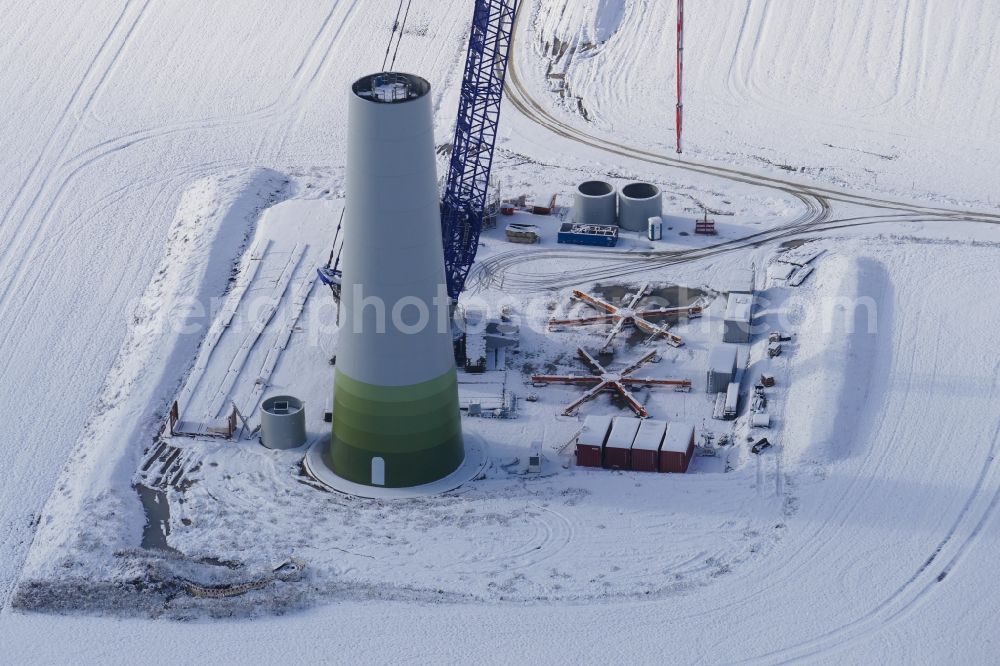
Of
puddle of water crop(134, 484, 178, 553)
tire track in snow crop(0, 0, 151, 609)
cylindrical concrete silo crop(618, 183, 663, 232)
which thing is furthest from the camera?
cylindrical concrete silo crop(618, 183, 663, 232)

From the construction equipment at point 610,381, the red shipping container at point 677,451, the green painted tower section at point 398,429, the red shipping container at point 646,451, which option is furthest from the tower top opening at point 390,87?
the construction equipment at point 610,381

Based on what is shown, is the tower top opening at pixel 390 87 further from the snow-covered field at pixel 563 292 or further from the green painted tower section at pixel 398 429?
the snow-covered field at pixel 563 292

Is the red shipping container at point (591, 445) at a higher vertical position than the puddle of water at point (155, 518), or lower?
higher

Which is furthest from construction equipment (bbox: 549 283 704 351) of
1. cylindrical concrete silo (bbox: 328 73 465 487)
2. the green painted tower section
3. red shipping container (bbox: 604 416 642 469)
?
the green painted tower section

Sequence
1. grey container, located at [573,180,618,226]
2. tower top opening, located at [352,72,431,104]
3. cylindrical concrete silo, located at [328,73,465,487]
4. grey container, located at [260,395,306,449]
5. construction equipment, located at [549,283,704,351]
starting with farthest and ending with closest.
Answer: grey container, located at [573,180,618,226] → construction equipment, located at [549,283,704,351] → grey container, located at [260,395,306,449] → cylindrical concrete silo, located at [328,73,465,487] → tower top opening, located at [352,72,431,104]

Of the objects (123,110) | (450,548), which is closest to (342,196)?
(123,110)

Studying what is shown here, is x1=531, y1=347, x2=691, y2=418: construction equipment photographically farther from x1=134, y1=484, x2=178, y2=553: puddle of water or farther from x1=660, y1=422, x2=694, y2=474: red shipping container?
x1=134, y1=484, x2=178, y2=553: puddle of water

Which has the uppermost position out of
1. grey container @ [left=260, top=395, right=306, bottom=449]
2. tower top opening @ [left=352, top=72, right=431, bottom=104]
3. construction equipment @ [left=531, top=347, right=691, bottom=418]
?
tower top opening @ [left=352, top=72, right=431, bottom=104]
